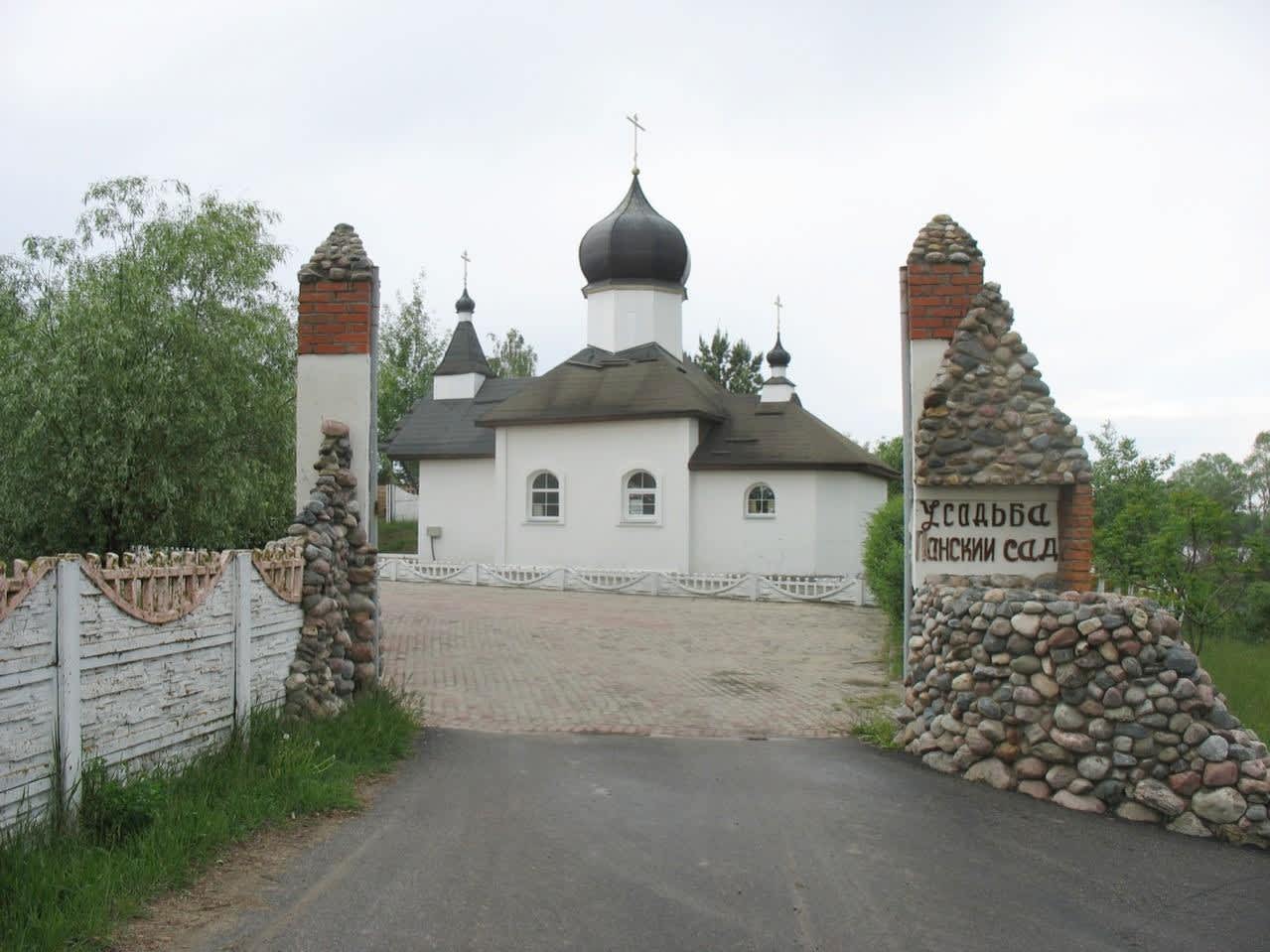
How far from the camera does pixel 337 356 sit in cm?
949

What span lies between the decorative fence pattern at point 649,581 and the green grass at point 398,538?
9.38 m

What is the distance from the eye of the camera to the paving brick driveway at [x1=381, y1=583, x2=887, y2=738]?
31.9ft

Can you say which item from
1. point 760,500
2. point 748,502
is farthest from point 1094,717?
point 760,500

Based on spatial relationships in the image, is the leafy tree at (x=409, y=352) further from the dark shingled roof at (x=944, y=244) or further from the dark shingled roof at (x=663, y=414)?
the dark shingled roof at (x=944, y=244)

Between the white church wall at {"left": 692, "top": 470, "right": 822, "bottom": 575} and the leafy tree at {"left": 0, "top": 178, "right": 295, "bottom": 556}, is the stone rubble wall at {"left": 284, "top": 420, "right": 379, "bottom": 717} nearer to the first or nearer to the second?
the leafy tree at {"left": 0, "top": 178, "right": 295, "bottom": 556}

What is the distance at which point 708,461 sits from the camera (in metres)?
27.2

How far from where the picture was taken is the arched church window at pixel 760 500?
1069 inches

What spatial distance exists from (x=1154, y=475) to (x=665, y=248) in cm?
1643

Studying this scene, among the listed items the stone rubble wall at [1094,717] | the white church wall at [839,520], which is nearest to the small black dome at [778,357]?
the white church wall at [839,520]

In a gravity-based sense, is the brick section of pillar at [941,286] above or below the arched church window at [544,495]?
above

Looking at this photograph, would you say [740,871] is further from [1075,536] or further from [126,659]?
[1075,536]

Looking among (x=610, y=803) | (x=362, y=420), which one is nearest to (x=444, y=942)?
(x=610, y=803)

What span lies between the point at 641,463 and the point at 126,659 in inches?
883

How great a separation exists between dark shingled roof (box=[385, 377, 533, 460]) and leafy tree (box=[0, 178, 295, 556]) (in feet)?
43.7
